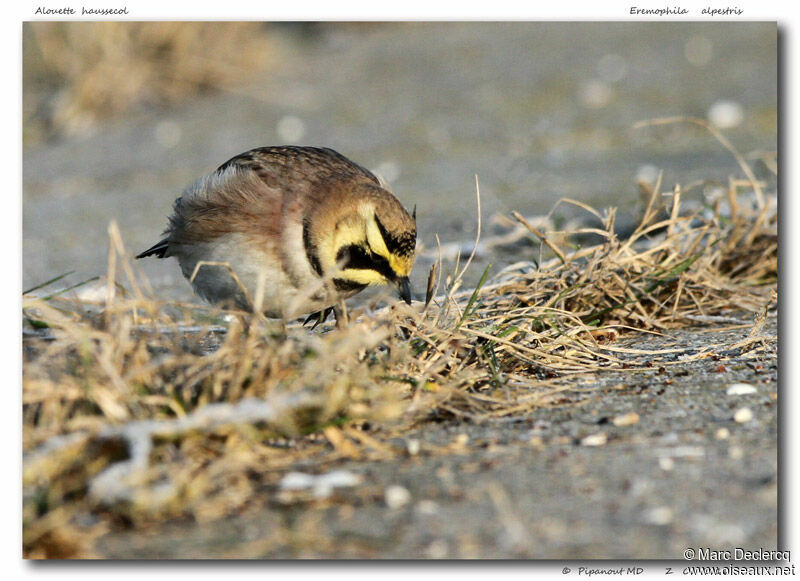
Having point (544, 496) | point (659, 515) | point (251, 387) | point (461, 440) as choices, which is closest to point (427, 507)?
point (544, 496)

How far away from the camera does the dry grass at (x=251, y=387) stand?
2455 mm

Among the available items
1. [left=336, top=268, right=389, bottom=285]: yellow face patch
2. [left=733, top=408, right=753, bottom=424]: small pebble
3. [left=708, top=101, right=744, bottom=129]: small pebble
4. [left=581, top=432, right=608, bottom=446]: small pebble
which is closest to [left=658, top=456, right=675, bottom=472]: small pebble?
[left=581, top=432, right=608, bottom=446]: small pebble

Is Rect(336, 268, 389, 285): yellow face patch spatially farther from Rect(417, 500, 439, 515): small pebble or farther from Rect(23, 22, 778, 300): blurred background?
Rect(23, 22, 778, 300): blurred background

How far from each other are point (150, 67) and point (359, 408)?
27.1ft

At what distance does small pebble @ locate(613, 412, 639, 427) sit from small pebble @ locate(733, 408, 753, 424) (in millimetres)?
283

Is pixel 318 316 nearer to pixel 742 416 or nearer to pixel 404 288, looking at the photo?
pixel 404 288

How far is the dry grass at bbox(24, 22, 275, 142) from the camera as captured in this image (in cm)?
978

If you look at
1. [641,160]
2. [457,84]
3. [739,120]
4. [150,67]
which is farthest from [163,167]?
[739,120]

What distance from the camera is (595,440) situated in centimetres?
280

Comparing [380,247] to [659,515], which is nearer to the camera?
[659,515]

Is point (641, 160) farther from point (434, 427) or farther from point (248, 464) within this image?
point (248, 464)

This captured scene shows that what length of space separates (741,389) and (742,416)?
25 cm

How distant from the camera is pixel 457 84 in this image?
9773 mm

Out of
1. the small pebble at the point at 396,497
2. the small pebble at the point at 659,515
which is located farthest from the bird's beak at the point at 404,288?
the small pebble at the point at 659,515
